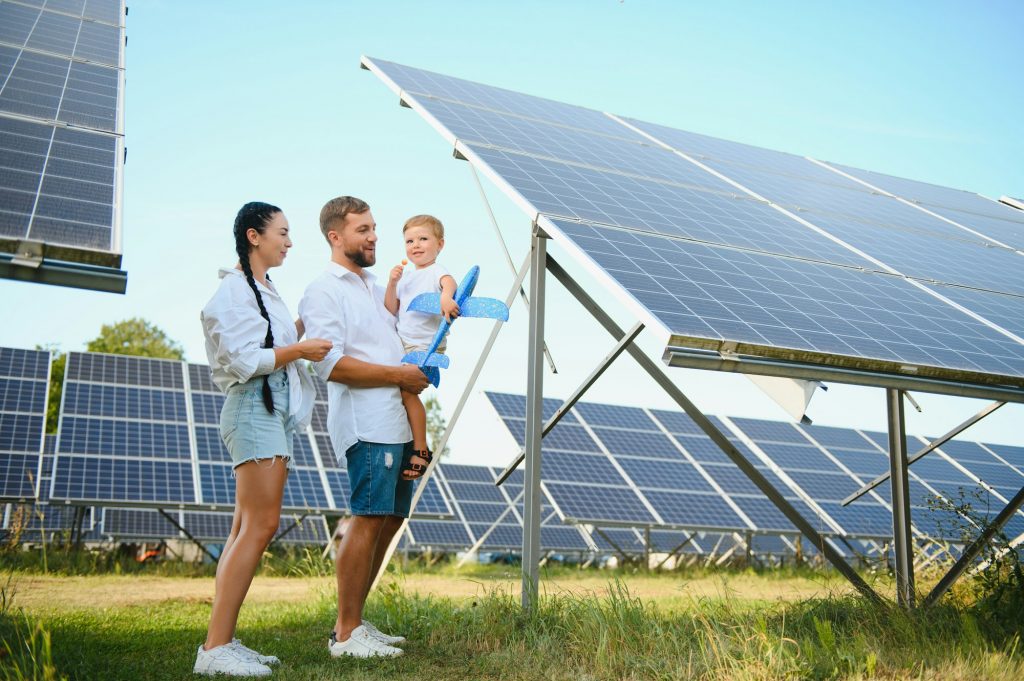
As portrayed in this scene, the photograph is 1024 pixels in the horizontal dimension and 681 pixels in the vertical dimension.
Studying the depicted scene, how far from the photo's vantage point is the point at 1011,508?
6.03 m

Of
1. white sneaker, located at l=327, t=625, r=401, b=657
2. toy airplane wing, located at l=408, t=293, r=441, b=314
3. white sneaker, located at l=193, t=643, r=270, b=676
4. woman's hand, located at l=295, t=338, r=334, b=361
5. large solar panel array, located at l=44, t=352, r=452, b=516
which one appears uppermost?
toy airplane wing, located at l=408, t=293, r=441, b=314

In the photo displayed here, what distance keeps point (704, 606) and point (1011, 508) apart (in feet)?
7.25

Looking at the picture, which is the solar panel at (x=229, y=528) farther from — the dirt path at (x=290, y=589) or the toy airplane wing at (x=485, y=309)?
the toy airplane wing at (x=485, y=309)

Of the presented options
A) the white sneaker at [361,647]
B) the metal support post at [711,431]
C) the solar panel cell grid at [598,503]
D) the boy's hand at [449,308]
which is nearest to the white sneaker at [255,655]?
the white sneaker at [361,647]

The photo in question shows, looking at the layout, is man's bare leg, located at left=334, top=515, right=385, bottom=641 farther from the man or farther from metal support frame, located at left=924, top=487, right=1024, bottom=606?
metal support frame, located at left=924, top=487, right=1024, bottom=606

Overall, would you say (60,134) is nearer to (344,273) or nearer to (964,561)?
(344,273)

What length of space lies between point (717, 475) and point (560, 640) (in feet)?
37.8

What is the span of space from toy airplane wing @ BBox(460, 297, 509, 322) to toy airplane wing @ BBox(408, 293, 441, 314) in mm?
114

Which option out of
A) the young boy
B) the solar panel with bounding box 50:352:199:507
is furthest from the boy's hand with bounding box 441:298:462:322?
the solar panel with bounding box 50:352:199:507

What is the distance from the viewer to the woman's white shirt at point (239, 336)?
4012 millimetres

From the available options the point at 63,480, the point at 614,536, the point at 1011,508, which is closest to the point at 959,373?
the point at 1011,508

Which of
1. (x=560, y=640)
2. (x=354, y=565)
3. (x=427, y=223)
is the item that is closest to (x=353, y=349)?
(x=427, y=223)

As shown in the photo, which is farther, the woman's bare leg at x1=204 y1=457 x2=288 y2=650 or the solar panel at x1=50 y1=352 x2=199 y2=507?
the solar panel at x1=50 y1=352 x2=199 y2=507

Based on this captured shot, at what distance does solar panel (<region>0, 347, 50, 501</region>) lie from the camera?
11656 millimetres
